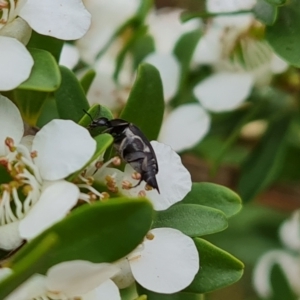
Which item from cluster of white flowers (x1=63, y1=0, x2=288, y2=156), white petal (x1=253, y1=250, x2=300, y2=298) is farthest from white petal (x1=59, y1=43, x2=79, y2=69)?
white petal (x1=253, y1=250, x2=300, y2=298)

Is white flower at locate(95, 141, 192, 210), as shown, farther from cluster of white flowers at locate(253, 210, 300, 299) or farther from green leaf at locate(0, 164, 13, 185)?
cluster of white flowers at locate(253, 210, 300, 299)

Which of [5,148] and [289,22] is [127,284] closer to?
[5,148]

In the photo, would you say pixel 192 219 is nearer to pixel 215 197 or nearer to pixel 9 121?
pixel 215 197

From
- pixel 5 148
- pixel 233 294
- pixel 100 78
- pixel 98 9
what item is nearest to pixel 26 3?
pixel 5 148

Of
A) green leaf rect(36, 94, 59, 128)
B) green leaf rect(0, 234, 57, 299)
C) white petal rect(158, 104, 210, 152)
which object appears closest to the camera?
green leaf rect(0, 234, 57, 299)

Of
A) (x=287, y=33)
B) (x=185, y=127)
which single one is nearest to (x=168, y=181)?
(x=287, y=33)

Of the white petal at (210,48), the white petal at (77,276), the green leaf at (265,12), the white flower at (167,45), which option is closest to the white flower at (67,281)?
the white petal at (77,276)
